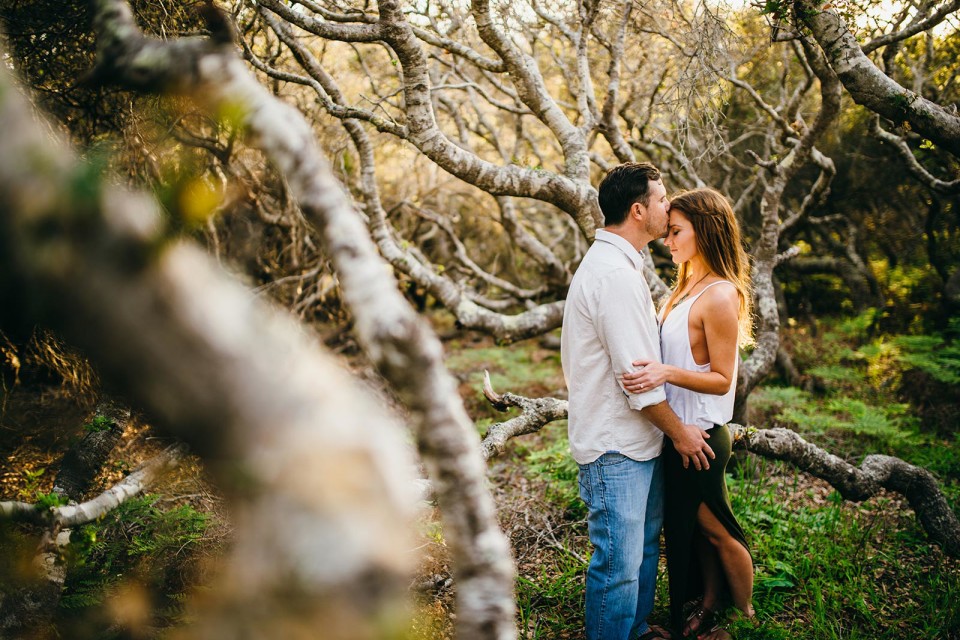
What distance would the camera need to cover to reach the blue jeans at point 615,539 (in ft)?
8.08

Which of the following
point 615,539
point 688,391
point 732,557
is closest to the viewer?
point 615,539

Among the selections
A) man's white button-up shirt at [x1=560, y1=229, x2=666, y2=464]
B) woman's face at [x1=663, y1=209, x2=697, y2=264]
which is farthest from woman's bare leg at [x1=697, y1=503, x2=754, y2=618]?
woman's face at [x1=663, y1=209, x2=697, y2=264]

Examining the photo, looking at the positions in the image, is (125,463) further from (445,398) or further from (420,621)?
(445,398)

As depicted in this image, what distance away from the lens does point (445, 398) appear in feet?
3.38

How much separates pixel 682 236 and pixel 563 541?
92.2 inches

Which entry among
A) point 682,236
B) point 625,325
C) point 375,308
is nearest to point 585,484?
point 625,325

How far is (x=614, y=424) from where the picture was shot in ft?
8.14

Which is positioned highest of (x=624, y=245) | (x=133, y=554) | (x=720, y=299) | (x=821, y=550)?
(x=624, y=245)

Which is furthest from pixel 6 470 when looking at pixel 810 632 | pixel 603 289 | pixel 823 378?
pixel 823 378

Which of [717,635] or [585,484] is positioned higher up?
[585,484]

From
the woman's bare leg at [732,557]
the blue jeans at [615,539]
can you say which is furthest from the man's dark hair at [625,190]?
the woman's bare leg at [732,557]

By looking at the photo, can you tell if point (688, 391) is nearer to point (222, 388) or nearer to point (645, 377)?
point (645, 377)

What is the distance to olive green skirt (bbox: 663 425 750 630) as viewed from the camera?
272 centimetres

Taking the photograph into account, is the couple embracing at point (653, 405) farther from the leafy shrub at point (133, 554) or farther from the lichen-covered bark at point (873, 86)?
the leafy shrub at point (133, 554)
